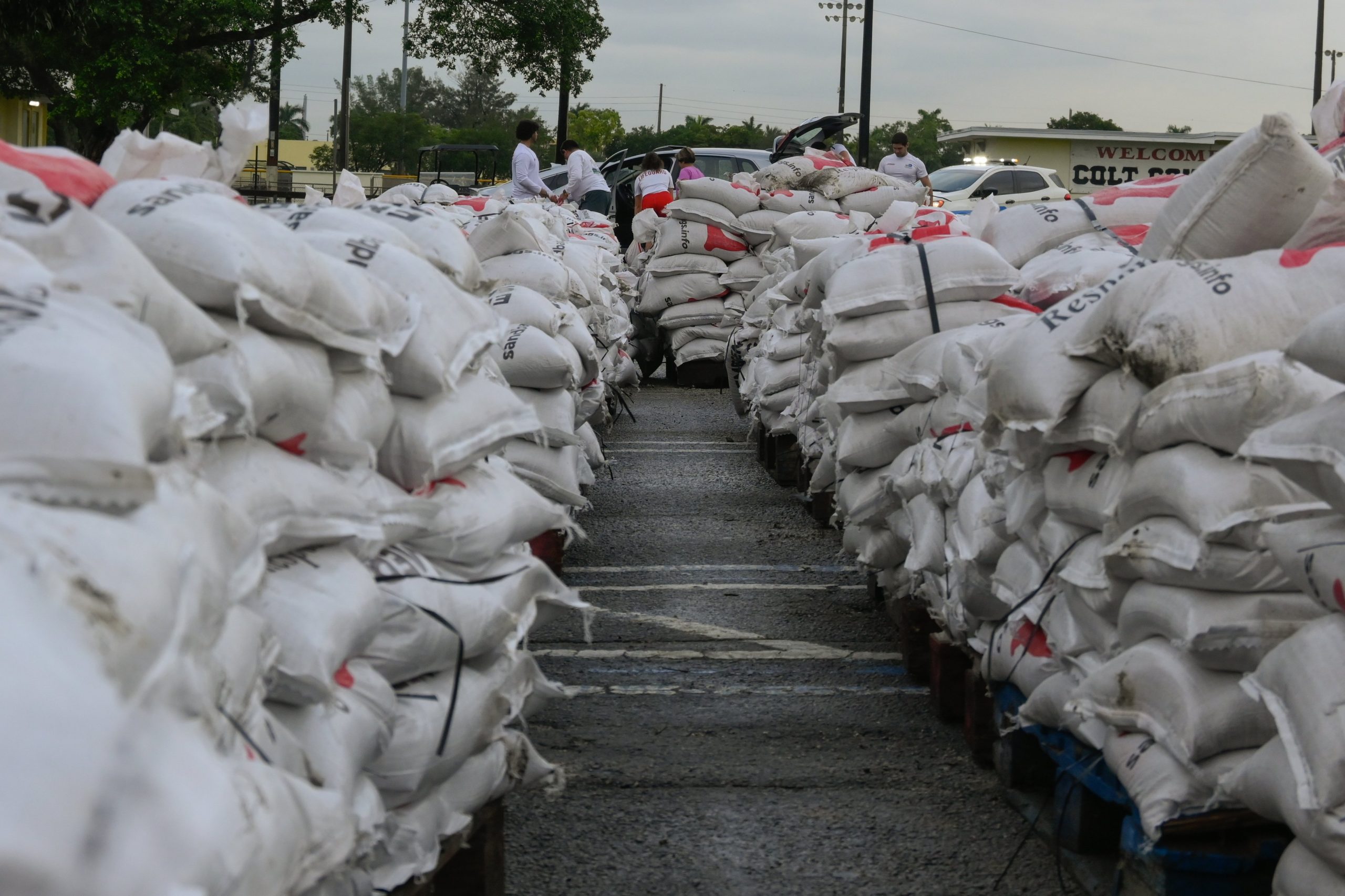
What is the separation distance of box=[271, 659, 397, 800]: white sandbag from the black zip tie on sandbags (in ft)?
11.1

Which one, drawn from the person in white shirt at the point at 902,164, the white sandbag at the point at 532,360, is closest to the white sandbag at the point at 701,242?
the person in white shirt at the point at 902,164

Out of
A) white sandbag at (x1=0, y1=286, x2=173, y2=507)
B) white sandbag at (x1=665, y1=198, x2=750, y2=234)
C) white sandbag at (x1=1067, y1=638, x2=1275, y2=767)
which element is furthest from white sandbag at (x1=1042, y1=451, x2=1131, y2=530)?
white sandbag at (x1=665, y1=198, x2=750, y2=234)

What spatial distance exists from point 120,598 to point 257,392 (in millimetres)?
1057

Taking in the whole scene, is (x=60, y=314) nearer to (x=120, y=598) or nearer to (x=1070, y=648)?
(x=120, y=598)

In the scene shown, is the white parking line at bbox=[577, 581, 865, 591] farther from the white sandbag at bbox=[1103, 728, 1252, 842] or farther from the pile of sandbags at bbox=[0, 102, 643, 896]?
the white sandbag at bbox=[1103, 728, 1252, 842]

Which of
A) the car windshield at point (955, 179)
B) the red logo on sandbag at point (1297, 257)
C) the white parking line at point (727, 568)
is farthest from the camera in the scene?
the car windshield at point (955, 179)

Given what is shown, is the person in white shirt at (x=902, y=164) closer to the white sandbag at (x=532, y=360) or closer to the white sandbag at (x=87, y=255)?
the white sandbag at (x=532, y=360)

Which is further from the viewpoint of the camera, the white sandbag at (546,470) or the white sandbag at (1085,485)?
the white sandbag at (546,470)

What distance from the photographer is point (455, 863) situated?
2.98 meters

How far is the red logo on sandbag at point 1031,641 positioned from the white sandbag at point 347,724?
5.57 feet

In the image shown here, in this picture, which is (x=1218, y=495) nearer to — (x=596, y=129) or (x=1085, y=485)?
(x=1085, y=485)

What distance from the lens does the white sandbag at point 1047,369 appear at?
3375 mm

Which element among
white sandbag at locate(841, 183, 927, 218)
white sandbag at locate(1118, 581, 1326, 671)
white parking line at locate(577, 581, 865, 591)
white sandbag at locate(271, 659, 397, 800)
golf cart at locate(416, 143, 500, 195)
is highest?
golf cart at locate(416, 143, 500, 195)

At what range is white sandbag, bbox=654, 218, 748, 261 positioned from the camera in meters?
11.7
